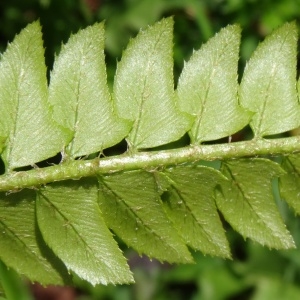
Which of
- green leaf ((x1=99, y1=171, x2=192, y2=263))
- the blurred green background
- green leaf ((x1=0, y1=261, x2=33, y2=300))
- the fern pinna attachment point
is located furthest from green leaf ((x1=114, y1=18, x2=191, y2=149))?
the blurred green background

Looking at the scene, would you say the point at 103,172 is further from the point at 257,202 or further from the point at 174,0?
the point at 174,0

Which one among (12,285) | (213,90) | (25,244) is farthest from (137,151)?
(12,285)

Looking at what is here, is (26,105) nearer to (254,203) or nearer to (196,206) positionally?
(196,206)

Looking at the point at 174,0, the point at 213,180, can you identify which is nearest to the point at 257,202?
the point at 213,180

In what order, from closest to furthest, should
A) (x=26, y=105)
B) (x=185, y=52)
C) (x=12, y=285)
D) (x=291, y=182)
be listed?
(x=26, y=105)
(x=291, y=182)
(x=12, y=285)
(x=185, y=52)

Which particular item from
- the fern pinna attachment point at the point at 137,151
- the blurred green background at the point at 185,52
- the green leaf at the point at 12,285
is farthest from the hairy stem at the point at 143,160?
the blurred green background at the point at 185,52

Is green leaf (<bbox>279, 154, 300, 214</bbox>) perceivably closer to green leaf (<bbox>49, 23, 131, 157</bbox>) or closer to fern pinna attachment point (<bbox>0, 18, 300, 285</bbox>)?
fern pinna attachment point (<bbox>0, 18, 300, 285</bbox>)
